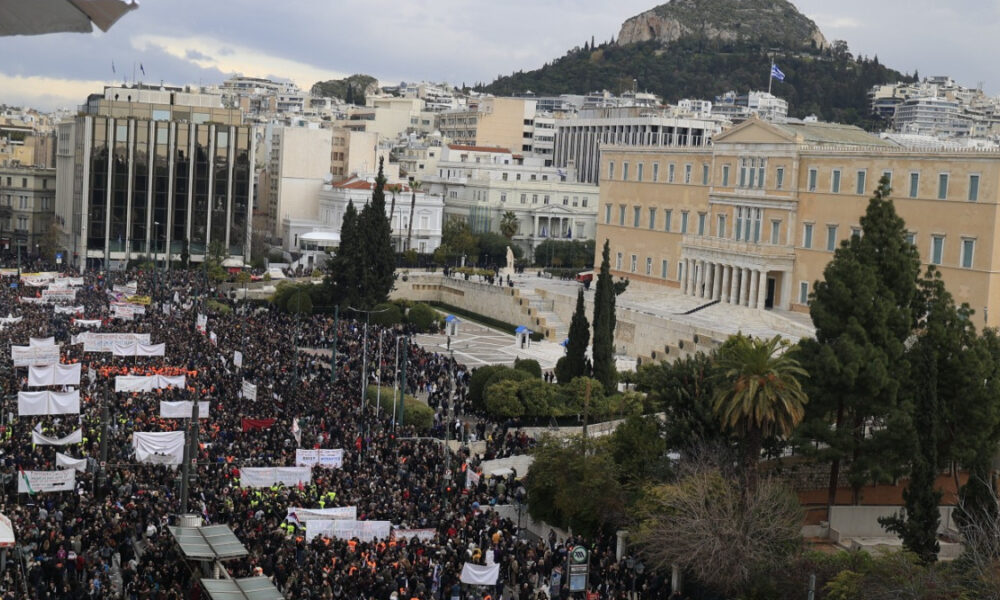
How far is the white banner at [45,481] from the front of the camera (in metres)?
25.8

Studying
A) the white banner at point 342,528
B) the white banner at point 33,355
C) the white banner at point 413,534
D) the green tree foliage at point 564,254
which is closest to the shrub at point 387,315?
the white banner at point 33,355

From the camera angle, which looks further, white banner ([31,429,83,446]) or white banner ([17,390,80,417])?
white banner ([17,390,80,417])

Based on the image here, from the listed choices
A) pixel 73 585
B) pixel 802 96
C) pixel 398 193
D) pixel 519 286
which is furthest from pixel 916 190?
pixel 802 96

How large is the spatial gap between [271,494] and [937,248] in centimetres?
3375

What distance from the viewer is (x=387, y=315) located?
63062mm

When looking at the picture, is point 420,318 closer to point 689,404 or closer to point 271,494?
point 689,404

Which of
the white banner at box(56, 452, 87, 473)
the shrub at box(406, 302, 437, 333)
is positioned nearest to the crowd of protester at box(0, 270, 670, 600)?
the white banner at box(56, 452, 87, 473)

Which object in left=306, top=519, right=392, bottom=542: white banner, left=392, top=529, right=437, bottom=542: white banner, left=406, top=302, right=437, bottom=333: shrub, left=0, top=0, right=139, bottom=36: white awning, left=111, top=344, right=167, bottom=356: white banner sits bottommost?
left=406, top=302, right=437, bottom=333: shrub

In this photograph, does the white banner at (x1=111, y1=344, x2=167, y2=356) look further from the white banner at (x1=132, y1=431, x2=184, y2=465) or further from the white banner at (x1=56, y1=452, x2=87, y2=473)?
the white banner at (x1=56, y1=452, x2=87, y2=473)

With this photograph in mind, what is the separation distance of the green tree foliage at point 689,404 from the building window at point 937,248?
77.9 ft

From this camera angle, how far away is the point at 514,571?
25000mm

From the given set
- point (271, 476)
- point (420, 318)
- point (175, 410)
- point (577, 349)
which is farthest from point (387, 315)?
point (271, 476)

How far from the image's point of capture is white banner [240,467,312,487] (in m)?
27.7

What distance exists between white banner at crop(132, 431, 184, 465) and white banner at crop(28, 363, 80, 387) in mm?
7311
